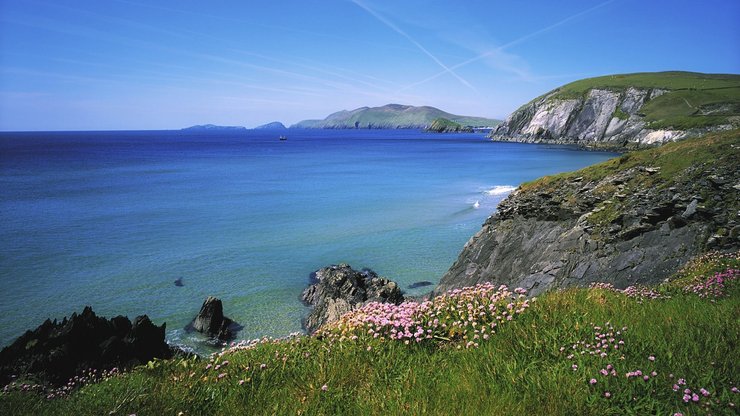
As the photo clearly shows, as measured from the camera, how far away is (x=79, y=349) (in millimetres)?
11891

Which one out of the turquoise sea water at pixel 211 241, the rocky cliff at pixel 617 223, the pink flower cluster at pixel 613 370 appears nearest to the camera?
the pink flower cluster at pixel 613 370

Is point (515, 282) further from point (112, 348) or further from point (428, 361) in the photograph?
→ point (112, 348)

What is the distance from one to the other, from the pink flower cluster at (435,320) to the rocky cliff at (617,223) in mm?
9178

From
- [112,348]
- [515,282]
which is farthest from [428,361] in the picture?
[515,282]

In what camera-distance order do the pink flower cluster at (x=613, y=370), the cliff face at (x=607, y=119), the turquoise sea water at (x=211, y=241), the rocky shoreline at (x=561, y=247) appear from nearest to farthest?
the pink flower cluster at (x=613, y=370)
the rocky shoreline at (x=561, y=247)
the turquoise sea water at (x=211, y=241)
the cliff face at (x=607, y=119)

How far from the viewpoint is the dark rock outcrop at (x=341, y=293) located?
21.4 metres

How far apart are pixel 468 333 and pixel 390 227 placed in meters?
34.1

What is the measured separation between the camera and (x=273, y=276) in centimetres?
2789

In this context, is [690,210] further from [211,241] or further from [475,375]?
[211,241]

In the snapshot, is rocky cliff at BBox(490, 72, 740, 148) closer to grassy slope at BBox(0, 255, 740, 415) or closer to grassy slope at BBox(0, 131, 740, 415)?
grassy slope at BBox(0, 131, 740, 415)

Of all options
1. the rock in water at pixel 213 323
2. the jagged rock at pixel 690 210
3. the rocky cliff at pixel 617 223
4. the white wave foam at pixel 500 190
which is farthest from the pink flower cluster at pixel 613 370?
the white wave foam at pixel 500 190

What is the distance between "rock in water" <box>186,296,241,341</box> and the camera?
20.4m

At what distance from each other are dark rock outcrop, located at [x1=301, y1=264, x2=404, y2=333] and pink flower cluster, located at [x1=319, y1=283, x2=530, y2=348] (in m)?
13.9

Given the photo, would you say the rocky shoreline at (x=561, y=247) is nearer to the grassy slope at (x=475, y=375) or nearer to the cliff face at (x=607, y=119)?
the grassy slope at (x=475, y=375)
